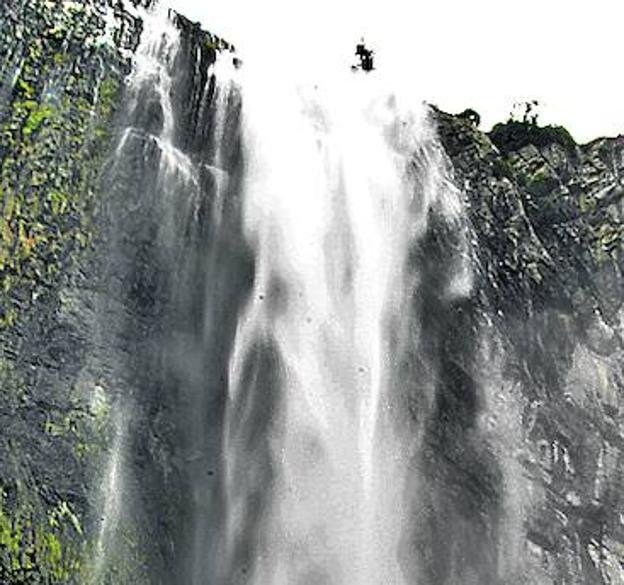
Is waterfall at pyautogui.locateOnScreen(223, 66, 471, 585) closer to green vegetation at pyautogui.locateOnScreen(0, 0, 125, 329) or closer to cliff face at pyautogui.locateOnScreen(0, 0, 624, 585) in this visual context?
cliff face at pyautogui.locateOnScreen(0, 0, 624, 585)

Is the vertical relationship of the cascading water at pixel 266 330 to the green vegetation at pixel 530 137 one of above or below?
below

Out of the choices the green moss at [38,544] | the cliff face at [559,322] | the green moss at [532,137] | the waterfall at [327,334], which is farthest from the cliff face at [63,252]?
the green moss at [532,137]

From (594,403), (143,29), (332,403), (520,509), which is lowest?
(520,509)

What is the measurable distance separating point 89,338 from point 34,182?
1.70 metres

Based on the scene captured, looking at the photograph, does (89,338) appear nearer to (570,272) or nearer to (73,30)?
(73,30)

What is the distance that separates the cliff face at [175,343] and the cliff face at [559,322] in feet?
0.11

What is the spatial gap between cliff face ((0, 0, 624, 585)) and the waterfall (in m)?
0.31

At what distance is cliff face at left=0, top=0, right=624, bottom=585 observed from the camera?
333 inches

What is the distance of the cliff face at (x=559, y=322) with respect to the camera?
1118cm

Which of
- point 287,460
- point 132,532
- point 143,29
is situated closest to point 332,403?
point 287,460

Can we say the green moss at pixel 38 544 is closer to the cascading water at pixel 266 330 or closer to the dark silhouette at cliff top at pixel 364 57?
the cascading water at pixel 266 330

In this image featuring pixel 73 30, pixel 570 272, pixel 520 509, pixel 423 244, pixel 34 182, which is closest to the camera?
pixel 34 182

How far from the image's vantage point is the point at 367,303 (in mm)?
10914

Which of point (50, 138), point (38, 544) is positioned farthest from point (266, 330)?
point (38, 544)
